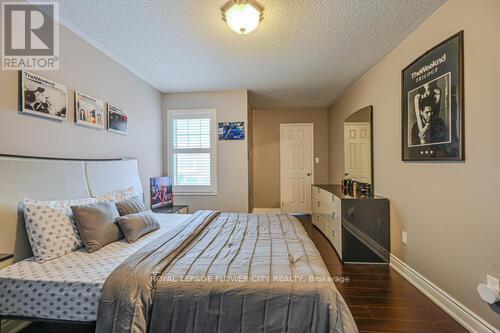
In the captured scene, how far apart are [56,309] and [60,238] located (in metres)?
0.51

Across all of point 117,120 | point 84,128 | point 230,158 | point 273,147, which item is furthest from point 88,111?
point 273,147

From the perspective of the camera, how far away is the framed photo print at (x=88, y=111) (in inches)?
87.7

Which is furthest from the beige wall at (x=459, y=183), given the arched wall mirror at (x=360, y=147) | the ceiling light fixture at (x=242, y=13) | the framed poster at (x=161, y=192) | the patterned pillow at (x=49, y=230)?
the framed poster at (x=161, y=192)

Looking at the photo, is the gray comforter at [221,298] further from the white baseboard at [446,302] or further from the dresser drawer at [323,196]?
the dresser drawer at [323,196]

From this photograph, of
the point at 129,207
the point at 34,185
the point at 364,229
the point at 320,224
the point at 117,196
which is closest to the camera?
the point at 34,185

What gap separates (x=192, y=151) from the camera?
414 cm

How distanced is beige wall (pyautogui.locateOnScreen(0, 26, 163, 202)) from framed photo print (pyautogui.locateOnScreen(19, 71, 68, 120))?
0.04 m

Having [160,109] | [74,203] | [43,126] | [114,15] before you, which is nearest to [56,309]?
[74,203]

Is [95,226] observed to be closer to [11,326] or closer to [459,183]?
[11,326]

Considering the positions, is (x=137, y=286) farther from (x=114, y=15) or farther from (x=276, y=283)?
(x=114, y=15)

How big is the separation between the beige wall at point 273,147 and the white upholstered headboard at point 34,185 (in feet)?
11.9

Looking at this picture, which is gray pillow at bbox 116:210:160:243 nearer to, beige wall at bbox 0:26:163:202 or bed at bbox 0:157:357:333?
bed at bbox 0:157:357:333

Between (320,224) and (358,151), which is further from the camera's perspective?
(320,224)

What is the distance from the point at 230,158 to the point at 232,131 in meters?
0.48
